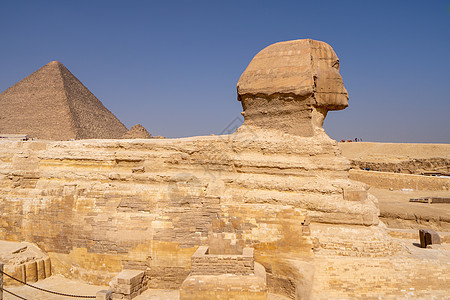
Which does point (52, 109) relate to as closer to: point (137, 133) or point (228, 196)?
point (137, 133)

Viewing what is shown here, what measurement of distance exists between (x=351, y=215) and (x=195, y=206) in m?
3.12

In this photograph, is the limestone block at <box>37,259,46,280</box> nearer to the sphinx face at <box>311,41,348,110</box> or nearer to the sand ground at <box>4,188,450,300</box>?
the sand ground at <box>4,188,450,300</box>

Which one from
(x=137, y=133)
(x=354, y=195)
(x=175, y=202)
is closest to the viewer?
(x=354, y=195)

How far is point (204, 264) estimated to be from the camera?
6.27m

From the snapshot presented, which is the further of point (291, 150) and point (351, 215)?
point (291, 150)

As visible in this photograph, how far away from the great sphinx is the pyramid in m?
12.4

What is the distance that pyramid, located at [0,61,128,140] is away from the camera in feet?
67.3

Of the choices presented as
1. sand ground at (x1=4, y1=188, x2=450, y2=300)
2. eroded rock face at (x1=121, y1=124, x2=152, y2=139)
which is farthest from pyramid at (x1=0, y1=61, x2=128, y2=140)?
sand ground at (x1=4, y1=188, x2=450, y2=300)

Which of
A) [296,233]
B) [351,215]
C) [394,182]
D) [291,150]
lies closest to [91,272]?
[296,233]

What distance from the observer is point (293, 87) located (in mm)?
7535

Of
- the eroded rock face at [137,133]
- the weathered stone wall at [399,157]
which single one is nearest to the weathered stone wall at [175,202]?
the eroded rock face at [137,133]

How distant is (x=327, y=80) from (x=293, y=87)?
0.93 meters

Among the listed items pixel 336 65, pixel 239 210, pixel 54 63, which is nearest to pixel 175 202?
pixel 239 210

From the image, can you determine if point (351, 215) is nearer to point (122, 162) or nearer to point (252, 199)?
point (252, 199)
